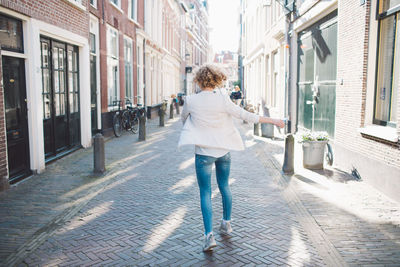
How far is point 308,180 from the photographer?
22.5ft

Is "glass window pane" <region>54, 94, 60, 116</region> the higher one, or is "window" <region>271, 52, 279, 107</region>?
"window" <region>271, 52, 279, 107</region>

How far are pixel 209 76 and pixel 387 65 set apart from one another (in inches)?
152

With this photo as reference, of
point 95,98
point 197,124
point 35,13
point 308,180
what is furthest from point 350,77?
point 95,98

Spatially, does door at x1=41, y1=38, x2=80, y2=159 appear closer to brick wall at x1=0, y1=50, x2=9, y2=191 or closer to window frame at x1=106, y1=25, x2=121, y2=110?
brick wall at x1=0, y1=50, x2=9, y2=191

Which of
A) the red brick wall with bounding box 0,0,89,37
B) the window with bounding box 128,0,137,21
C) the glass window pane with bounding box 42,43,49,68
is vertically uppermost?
the window with bounding box 128,0,137,21

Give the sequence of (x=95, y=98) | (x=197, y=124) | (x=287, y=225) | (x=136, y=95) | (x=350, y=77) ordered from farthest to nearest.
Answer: (x=136, y=95)
(x=95, y=98)
(x=350, y=77)
(x=287, y=225)
(x=197, y=124)

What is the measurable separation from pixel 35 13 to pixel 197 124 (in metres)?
5.05

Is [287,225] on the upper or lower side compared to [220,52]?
lower

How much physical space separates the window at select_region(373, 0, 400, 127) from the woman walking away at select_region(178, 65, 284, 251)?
10.6 ft

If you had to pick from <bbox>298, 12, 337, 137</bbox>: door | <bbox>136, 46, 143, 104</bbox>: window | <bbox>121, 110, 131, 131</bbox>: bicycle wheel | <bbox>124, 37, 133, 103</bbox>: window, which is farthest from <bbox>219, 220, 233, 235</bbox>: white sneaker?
<bbox>136, 46, 143, 104</bbox>: window

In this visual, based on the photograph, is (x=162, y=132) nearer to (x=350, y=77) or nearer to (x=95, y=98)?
(x=95, y=98)

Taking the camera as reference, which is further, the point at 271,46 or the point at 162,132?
the point at 271,46

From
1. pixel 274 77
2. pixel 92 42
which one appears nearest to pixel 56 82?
pixel 92 42

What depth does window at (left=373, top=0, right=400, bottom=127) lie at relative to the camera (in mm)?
5965
